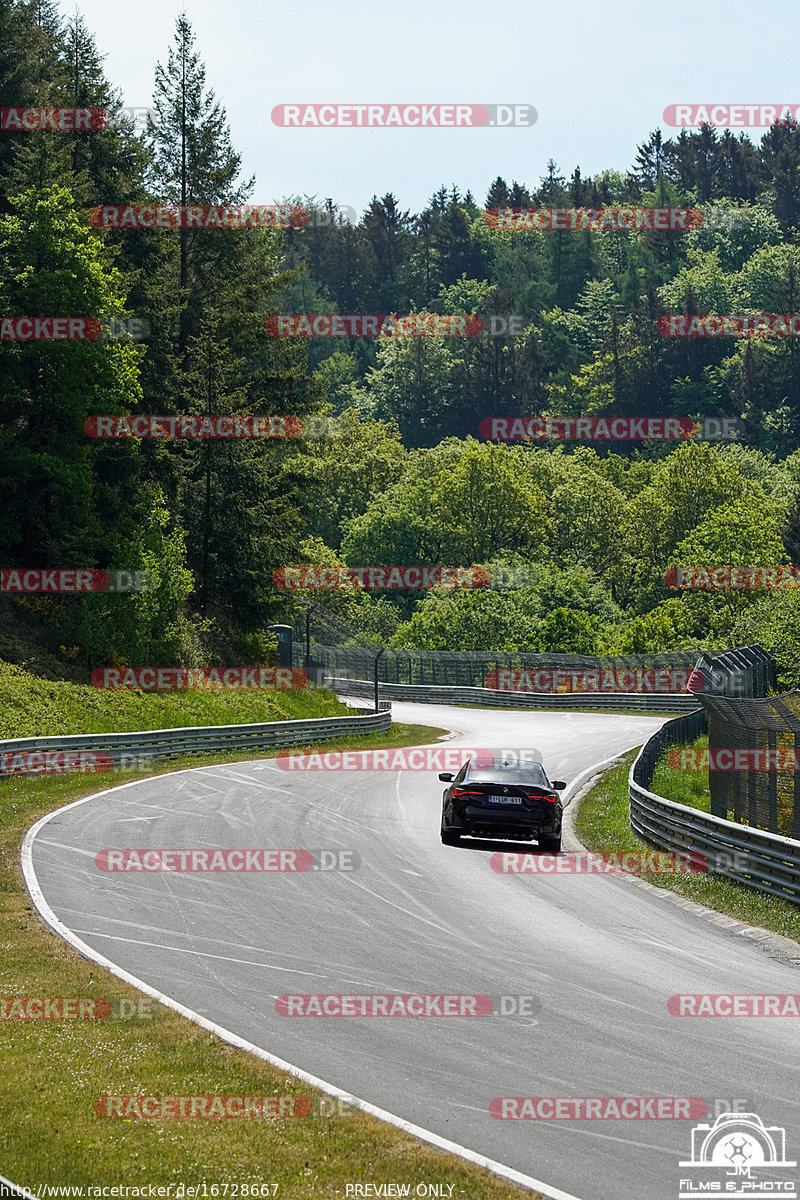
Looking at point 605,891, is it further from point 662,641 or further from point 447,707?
point 662,641

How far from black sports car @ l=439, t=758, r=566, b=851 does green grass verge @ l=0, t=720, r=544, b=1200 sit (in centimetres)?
992

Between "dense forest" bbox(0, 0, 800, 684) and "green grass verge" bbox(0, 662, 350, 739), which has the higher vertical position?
"dense forest" bbox(0, 0, 800, 684)

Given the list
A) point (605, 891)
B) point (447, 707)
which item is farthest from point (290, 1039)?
point (447, 707)

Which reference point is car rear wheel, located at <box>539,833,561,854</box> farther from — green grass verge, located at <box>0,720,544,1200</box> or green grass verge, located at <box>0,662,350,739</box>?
green grass verge, located at <box>0,662,350,739</box>

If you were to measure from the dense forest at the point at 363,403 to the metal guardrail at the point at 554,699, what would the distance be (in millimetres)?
5824

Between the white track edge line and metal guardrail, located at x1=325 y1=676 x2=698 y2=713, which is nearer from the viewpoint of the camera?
the white track edge line

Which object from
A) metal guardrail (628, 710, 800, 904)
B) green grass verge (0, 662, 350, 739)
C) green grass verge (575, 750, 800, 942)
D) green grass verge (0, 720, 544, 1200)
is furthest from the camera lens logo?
green grass verge (0, 662, 350, 739)

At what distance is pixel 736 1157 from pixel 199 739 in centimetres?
3063

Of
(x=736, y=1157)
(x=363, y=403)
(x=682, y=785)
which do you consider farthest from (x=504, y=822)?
(x=363, y=403)

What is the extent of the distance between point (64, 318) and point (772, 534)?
6040 cm

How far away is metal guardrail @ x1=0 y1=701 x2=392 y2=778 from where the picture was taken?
31266 millimetres

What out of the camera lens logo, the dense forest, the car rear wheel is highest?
the dense forest

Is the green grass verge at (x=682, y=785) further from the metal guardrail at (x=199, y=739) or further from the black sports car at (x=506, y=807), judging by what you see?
the metal guardrail at (x=199, y=739)

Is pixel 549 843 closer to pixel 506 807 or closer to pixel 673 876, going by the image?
pixel 506 807
